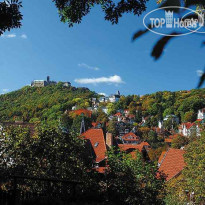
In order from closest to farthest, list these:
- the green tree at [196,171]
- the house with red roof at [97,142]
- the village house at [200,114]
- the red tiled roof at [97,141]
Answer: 1. the green tree at [196,171]
2. the house with red roof at [97,142]
3. the red tiled roof at [97,141]
4. the village house at [200,114]

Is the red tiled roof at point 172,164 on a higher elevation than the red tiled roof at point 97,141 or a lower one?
lower

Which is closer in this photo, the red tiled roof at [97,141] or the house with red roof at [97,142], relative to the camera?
the house with red roof at [97,142]

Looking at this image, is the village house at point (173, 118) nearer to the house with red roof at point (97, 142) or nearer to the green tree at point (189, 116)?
the green tree at point (189, 116)

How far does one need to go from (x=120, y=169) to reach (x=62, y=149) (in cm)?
226

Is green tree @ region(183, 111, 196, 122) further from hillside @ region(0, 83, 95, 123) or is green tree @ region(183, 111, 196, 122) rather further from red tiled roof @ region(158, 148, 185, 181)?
red tiled roof @ region(158, 148, 185, 181)

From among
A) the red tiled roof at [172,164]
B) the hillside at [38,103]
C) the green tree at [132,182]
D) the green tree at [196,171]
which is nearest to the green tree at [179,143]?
the red tiled roof at [172,164]

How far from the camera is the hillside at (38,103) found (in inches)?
3359

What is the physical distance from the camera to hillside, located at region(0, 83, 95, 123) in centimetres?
8531

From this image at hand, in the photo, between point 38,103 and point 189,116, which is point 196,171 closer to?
point 189,116

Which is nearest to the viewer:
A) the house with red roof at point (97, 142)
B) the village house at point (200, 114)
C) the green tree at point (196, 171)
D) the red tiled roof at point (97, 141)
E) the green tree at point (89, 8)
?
the green tree at point (89, 8)

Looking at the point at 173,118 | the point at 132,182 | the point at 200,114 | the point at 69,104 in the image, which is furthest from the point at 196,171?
the point at 69,104

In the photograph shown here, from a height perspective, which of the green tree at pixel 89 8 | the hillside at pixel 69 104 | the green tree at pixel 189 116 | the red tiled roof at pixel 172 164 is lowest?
the red tiled roof at pixel 172 164

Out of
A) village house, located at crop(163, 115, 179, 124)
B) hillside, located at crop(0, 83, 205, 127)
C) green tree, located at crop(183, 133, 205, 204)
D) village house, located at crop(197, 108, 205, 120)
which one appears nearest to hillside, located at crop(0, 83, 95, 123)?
hillside, located at crop(0, 83, 205, 127)

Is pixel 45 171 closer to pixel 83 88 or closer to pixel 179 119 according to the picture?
pixel 179 119
